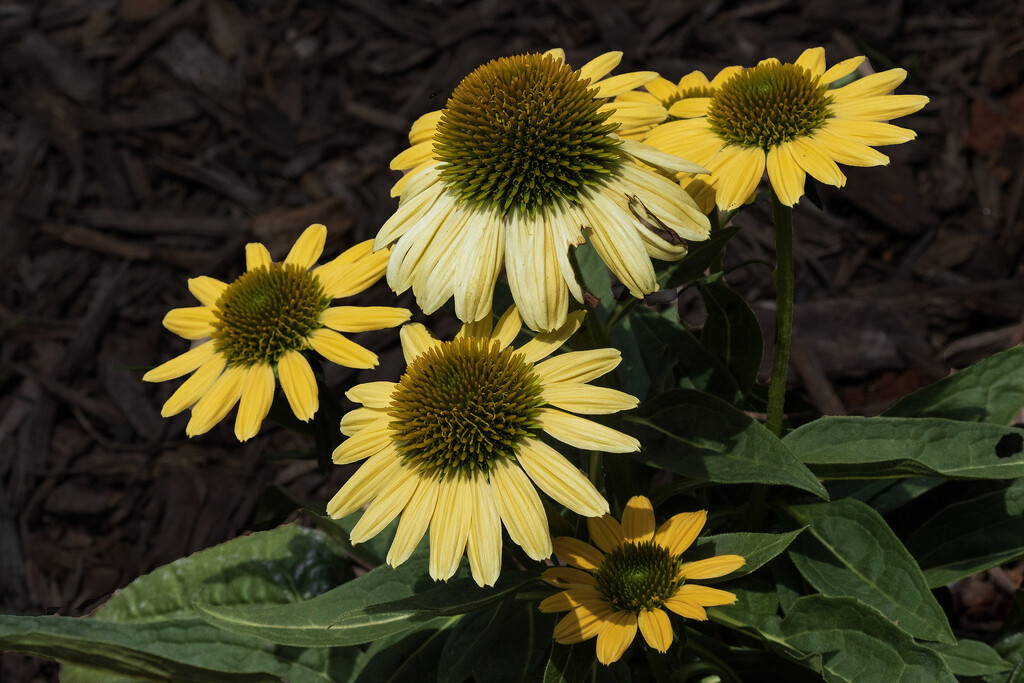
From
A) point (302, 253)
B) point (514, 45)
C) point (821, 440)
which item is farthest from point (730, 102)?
point (514, 45)

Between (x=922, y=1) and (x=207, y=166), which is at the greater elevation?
(x=922, y=1)

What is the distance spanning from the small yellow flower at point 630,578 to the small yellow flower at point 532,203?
0.52m

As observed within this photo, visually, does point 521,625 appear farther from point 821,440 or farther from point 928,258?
point 928,258

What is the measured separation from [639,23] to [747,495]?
3071 mm

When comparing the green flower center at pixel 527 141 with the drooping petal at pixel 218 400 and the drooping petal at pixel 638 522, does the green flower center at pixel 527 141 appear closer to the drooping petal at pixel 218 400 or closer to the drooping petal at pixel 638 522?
the drooping petal at pixel 638 522

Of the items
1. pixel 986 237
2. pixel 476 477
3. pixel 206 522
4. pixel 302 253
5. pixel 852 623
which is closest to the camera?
pixel 476 477

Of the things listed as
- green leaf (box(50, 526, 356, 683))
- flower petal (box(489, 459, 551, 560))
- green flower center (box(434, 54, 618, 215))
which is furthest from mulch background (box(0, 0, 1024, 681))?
green flower center (box(434, 54, 618, 215))

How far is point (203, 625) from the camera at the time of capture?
7.22 feet

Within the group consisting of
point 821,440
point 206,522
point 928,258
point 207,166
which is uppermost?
point 207,166

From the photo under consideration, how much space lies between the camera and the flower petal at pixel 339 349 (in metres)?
1.86

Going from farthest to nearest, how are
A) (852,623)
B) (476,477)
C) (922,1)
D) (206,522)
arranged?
(922,1) → (206,522) → (852,623) → (476,477)

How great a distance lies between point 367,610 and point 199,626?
0.88m

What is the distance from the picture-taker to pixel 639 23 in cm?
452

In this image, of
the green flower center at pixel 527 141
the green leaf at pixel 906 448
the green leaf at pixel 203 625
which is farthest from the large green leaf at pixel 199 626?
the green leaf at pixel 906 448
